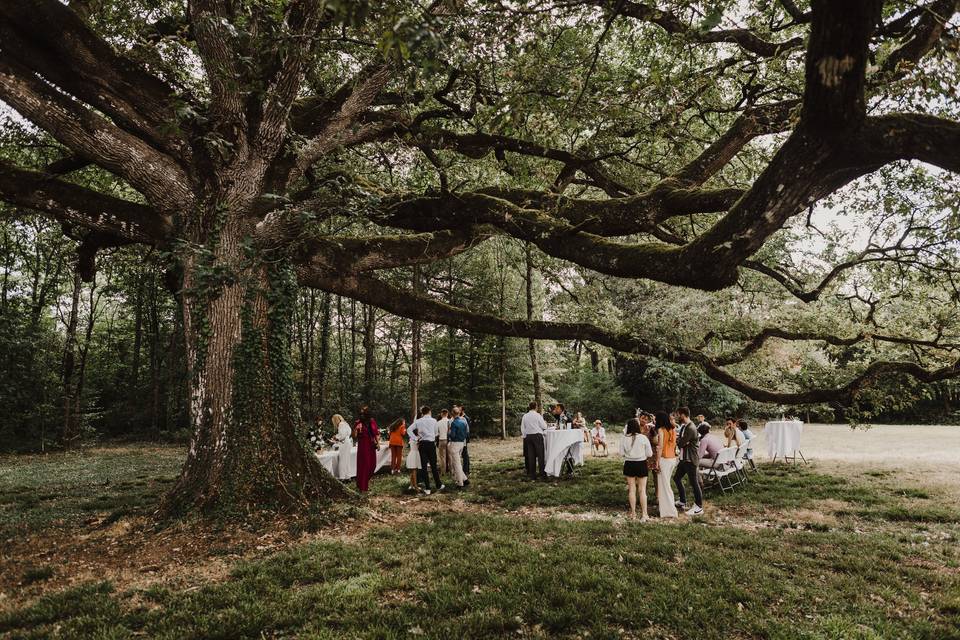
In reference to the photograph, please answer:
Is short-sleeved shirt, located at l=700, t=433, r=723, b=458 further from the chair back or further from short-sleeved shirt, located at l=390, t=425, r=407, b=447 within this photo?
short-sleeved shirt, located at l=390, t=425, r=407, b=447

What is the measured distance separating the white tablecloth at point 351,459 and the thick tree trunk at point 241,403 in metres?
2.76

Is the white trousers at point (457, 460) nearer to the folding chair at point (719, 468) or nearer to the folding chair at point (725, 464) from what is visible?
the folding chair at point (719, 468)

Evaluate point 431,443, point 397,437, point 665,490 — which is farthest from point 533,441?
point 665,490

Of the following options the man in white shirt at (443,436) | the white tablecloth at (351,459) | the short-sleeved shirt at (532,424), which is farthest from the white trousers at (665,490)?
Result: the white tablecloth at (351,459)

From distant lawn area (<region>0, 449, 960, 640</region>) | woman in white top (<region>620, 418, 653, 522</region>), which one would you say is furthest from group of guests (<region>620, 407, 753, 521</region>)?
distant lawn area (<region>0, 449, 960, 640</region>)

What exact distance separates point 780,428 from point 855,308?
5.33 metres

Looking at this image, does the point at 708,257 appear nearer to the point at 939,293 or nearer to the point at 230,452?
the point at 230,452

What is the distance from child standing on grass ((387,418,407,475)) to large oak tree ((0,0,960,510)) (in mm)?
4116

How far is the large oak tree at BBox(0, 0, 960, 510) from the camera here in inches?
225

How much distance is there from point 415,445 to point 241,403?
14.6 feet

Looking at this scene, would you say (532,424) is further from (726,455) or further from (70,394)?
(70,394)

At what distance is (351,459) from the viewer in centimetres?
1208

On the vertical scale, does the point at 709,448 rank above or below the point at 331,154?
below

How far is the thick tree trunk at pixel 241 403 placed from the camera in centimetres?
709
